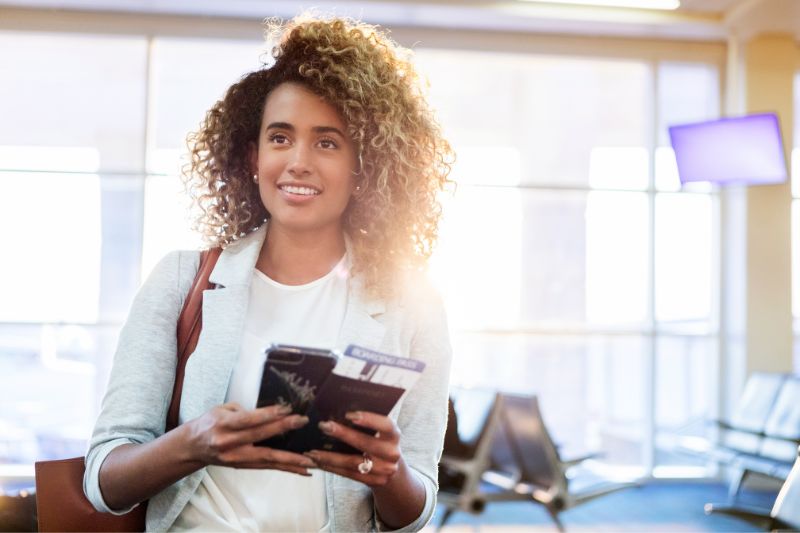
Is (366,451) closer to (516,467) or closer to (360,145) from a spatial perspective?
Answer: (360,145)

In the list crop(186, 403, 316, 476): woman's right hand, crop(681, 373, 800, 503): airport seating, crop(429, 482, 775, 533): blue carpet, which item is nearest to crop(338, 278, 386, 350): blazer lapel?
crop(186, 403, 316, 476): woman's right hand

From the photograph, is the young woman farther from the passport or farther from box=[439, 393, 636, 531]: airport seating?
box=[439, 393, 636, 531]: airport seating

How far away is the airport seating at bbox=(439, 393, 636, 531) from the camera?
15.2 ft

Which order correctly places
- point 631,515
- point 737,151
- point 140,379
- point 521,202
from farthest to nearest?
point 521,202 < point 737,151 < point 631,515 < point 140,379

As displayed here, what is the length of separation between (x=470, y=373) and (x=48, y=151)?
158 inches

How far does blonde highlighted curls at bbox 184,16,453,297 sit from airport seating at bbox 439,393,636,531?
3022 mm

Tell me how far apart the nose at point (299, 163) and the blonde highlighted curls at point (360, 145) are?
12cm

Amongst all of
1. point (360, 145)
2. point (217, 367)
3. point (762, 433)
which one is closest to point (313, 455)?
point (217, 367)

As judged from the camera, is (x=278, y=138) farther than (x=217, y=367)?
Yes

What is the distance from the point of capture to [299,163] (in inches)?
64.6

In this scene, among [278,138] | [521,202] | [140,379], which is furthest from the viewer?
[521,202]

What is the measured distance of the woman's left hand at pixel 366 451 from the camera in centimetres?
129

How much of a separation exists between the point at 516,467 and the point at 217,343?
3767 mm

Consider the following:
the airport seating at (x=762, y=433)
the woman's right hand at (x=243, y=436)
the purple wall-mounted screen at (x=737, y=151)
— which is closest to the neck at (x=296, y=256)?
the woman's right hand at (x=243, y=436)
